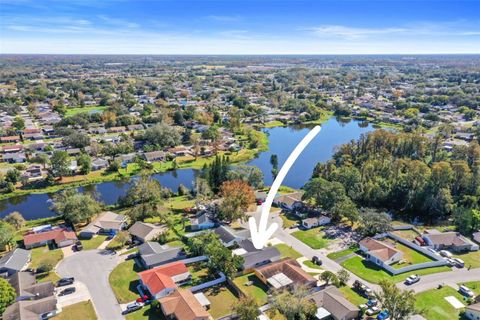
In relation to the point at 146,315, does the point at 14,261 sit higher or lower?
higher

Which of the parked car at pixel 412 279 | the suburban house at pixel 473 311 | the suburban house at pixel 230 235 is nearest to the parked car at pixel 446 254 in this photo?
the parked car at pixel 412 279

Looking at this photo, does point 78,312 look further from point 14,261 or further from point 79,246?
point 79,246

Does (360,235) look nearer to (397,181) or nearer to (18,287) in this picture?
(397,181)

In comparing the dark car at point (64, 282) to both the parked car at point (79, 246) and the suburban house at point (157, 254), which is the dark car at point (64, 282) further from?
the suburban house at point (157, 254)

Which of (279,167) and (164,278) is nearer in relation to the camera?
(164,278)

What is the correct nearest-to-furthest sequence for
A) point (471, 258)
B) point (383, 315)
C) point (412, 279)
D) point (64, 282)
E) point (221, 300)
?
point (383, 315) → point (221, 300) → point (64, 282) → point (412, 279) → point (471, 258)

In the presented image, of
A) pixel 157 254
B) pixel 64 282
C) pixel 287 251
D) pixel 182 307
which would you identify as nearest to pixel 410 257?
pixel 287 251

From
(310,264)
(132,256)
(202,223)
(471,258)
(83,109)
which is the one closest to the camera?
(310,264)
